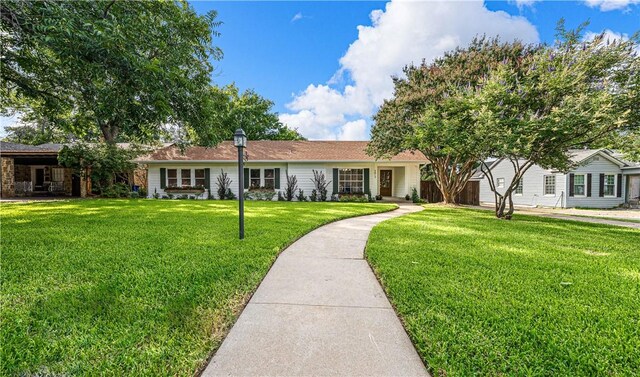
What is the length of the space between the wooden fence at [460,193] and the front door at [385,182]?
253cm

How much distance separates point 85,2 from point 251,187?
11.6 meters

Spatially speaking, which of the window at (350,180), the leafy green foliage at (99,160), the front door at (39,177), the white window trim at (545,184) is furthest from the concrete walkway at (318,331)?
the front door at (39,177)

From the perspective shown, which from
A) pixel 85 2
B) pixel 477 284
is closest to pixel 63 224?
pixel 85 2

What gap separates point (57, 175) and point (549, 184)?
3349 centimetres

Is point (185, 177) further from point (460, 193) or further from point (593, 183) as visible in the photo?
point (593, 183)

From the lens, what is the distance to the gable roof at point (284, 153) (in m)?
15.9

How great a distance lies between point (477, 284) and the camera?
3186 millimetres

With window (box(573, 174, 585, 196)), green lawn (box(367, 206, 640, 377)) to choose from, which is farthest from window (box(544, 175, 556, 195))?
green lawn (box(367, 206, 640, 377))

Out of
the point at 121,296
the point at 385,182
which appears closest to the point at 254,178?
the point at 385,182

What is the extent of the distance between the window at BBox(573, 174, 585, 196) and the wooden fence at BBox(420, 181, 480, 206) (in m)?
5.69

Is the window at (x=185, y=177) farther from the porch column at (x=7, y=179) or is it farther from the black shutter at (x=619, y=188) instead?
the black shutter at (x=619, y=188)

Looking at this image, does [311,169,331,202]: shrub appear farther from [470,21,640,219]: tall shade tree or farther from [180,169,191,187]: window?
[470,21,640,219]: tall shade tree

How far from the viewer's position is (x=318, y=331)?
2.30 m

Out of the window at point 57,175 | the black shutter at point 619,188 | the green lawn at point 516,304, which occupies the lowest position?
the green lawn at point 516,304
